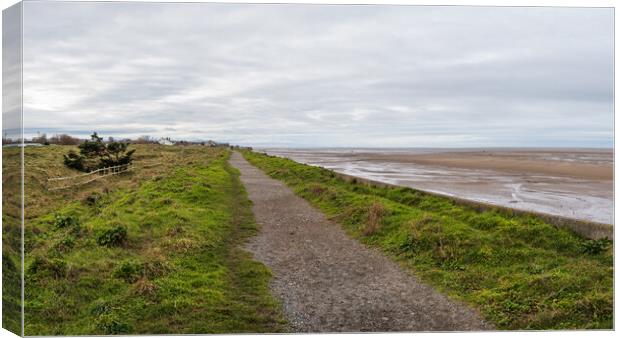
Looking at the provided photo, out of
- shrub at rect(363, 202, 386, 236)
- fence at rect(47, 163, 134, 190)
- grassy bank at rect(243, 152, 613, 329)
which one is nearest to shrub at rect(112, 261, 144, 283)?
grassy bank at rect(243, 152, 613, 329)

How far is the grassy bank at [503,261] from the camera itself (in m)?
6.61

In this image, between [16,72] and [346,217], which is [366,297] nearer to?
[16,72]

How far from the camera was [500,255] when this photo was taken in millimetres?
9398

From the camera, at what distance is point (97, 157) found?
122 ft

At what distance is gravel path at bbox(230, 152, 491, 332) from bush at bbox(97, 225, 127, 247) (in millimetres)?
2842

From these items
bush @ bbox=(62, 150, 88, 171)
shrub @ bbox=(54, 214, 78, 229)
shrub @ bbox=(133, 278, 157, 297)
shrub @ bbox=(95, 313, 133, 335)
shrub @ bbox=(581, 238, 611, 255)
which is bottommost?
shrub @ bbox=(95, 313, 133, 335)

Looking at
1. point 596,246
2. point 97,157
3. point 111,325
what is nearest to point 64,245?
point 111,325

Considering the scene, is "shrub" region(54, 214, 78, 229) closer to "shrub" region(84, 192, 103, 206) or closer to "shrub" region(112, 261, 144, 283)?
"shrub" region(112, 261, 144, 283)

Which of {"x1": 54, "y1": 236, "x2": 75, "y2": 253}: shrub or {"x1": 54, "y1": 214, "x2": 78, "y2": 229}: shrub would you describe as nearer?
{"x1": 54, "y1": 236, "x2": 75, "y2": 253}: shrub

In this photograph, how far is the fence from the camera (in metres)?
25.4

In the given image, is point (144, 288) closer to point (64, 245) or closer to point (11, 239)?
point (11, 239)

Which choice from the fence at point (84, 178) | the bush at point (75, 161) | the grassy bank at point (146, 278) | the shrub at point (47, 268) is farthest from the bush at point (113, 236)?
the bush at point (75, 161)

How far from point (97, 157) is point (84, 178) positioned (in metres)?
5.10

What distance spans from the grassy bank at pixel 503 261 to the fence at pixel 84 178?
18.1 metres
